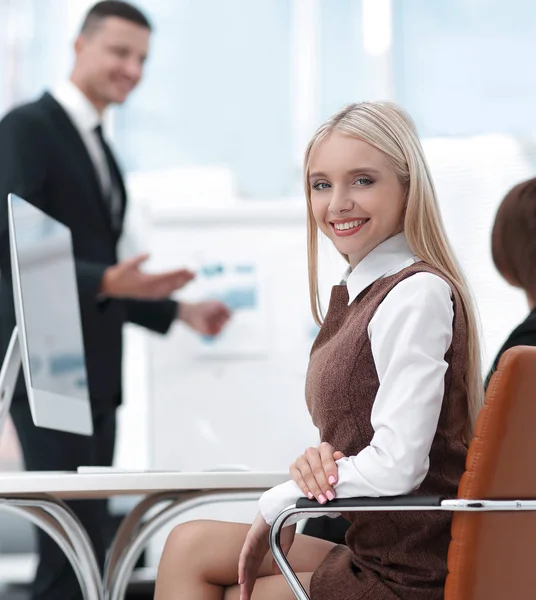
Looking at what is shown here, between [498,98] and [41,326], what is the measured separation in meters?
3.39

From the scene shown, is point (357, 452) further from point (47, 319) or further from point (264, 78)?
point (264, 78)

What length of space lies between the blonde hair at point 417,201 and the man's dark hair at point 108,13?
2.06 meters

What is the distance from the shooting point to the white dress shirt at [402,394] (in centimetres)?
128

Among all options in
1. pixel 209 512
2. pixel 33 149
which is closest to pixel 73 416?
pixel 33 149

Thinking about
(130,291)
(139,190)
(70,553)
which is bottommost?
(70,553)

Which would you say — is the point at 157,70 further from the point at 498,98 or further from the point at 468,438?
the point at 468,438

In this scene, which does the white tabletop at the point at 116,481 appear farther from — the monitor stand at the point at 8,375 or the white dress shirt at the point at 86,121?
the white dress shirt at the point at 86,121

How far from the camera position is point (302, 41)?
15.9ft

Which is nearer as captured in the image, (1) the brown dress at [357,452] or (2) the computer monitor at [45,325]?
(1) the brown dress at [357,452]

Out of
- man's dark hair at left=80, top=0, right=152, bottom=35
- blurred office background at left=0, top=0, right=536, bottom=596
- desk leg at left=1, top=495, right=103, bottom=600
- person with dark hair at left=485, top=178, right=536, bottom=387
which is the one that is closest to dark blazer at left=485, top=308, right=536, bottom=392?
person with dark hair at left=485, top=178, right=536, bottom=387

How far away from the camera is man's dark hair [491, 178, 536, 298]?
2.03 m

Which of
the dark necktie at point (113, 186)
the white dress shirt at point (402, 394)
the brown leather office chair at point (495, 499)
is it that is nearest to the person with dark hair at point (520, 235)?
the white dress shirt at point (402, 394)

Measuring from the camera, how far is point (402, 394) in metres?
1.29

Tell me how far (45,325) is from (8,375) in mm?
121
